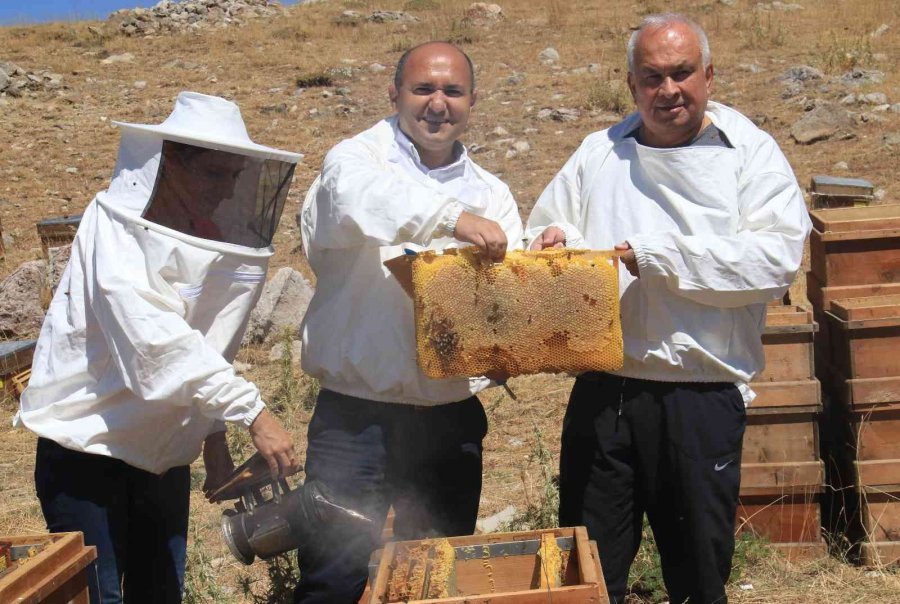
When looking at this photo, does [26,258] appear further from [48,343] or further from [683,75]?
[683,75]

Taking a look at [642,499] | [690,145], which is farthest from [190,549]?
[690,145]

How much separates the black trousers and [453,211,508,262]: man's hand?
0.60 m

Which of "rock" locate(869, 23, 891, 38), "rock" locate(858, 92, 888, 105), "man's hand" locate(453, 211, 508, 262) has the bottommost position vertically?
"man's hand" locate(453, 211, 508, 262)

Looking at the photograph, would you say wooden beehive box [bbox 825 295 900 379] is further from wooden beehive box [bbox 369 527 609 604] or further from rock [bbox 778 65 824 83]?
rock [bbox 778 65 824 83]

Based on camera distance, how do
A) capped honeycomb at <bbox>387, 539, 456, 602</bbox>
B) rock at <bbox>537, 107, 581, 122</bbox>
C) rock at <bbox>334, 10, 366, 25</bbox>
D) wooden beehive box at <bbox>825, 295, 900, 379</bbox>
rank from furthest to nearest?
rock at <bbox>334, 10, 366, 25</bbox>, rock at <bbox>537, 107, 581, 122</bbox>, wooden beehive box at <bbox>825, 295, 900, 379</bbox>, capped honeycomb at <bbox>387, 539, 456, 602</bbox>

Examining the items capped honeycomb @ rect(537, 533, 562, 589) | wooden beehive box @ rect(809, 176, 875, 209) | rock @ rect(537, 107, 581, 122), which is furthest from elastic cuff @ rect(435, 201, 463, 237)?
rock @ rect(537, 107, 581, 122)

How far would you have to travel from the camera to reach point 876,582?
362 centimetres

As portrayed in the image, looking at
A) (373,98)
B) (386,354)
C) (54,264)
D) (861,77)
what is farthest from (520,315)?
(373,98)

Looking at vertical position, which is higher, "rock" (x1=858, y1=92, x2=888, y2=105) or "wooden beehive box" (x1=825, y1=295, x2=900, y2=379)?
"rock" (x1=858, y1=92, x2=888, y2=105)

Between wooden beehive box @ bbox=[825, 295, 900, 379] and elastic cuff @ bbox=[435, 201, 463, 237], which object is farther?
wooden beehive box @ bbox=[825, 295, 900, 379]

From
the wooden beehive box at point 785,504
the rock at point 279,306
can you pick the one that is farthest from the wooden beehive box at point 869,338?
the rock at point 279,306

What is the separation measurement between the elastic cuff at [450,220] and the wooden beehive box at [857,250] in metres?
1.99

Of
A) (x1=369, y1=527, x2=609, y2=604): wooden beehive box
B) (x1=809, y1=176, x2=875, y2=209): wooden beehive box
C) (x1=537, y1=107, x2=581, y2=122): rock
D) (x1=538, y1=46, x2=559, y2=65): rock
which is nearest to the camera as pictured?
(x1=369, y1=527, x2=609, y2=604): wooden beehive box

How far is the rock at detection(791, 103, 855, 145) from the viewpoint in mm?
10156
